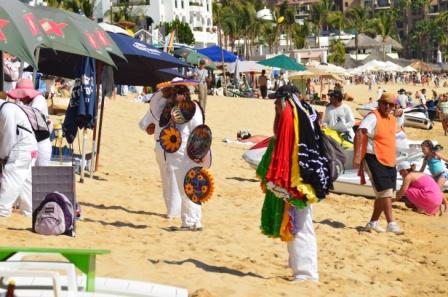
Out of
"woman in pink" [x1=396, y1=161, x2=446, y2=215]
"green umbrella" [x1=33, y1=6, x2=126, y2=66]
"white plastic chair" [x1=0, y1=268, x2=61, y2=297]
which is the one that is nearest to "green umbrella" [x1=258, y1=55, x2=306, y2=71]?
"woman in pink" [x1=396, y1=161, x2=446, y2=215]

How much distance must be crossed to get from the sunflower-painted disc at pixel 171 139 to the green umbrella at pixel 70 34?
102 centimetres

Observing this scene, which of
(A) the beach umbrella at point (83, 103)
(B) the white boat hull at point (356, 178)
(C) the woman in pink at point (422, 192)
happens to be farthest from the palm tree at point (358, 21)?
(A) the beach umbrella at point (83, 103)

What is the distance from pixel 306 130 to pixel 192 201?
255 cm

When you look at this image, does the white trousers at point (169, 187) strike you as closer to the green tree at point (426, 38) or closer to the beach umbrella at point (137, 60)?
the beach umbrella at point (137, 60)

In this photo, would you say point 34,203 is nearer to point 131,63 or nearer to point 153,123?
point 153,123

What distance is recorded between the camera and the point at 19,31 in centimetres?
714

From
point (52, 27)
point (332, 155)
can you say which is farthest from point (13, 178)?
point (332, 155)

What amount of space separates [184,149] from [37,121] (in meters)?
1.52

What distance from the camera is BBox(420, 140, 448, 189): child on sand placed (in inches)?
526

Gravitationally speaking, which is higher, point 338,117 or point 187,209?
point 338,117

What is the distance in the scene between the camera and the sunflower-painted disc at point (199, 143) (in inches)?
369

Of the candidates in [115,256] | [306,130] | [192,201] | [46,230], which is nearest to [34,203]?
[46,230]

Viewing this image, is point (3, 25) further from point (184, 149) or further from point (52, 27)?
point (184, 149)

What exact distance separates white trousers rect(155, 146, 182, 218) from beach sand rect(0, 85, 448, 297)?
187mm
